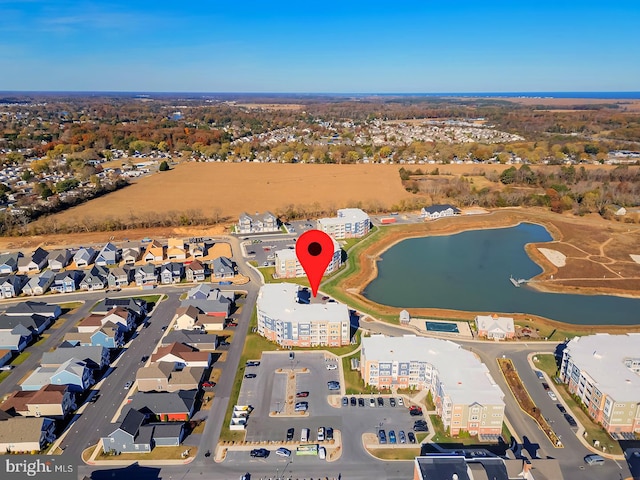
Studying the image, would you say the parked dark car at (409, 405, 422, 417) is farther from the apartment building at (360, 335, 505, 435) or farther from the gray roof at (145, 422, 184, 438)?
the gray roof at (145, 422, 184, 438)

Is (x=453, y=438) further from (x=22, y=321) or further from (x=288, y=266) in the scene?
(x=22, y=321)

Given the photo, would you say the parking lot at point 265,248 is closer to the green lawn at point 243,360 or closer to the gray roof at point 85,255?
the green lawn at point 243,360

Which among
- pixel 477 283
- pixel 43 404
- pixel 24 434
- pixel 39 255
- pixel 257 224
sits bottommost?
pixel 477 283

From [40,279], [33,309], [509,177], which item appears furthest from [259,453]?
[509,177]

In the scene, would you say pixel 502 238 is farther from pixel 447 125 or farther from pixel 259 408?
pixel 447 125

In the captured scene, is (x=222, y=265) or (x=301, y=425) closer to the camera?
(x=301, y=425)

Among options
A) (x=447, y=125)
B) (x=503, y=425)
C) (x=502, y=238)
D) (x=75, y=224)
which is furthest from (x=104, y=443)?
(x=447, y=125)

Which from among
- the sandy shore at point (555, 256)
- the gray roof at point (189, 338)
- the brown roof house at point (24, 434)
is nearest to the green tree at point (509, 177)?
the sandy shore at point (555, 256)
